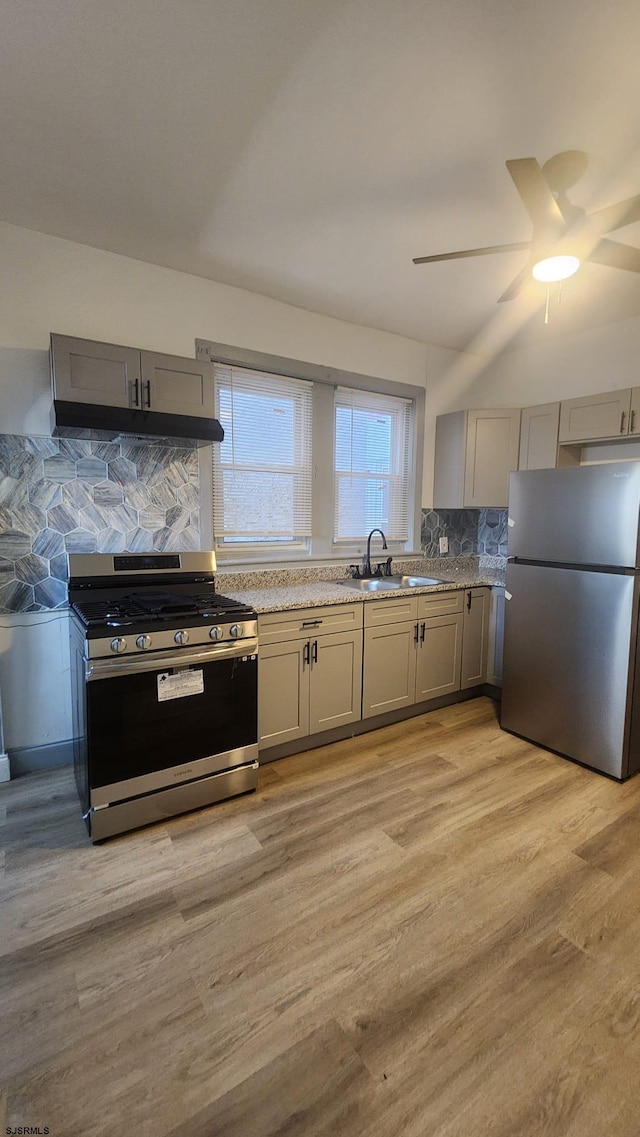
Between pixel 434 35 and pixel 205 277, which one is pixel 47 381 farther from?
pixel 434 35

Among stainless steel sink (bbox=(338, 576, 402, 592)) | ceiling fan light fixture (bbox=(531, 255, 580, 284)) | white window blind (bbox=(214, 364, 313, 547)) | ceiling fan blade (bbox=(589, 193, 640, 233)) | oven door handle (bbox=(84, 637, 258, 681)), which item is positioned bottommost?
oven door handle (bbox=(84, 637, 258, 681))

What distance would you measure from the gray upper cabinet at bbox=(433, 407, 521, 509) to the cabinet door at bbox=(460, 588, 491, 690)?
0.81 metres

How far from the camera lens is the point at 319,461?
11.5 feet

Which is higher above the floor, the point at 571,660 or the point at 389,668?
the point at 571,660

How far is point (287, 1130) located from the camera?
3.61 feet

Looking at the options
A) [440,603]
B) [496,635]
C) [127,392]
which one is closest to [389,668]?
[440,603]

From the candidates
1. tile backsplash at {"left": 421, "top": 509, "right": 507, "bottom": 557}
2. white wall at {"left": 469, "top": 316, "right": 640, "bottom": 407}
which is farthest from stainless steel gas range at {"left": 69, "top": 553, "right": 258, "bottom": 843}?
white wall at {"left": 469, "top": 316, "right": 640, "bottom": 407}

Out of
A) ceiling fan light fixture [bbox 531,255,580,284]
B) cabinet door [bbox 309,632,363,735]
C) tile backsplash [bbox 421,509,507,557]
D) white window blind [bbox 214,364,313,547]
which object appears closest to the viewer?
ceiling fan light fixture [bbox 531,255,580,284]

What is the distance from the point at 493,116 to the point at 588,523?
1.84 m

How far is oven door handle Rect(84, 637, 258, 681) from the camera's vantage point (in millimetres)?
1946

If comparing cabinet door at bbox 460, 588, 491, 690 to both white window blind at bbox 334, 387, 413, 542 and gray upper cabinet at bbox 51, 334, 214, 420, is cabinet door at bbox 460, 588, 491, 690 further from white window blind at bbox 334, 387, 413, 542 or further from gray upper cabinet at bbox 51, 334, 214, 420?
gray upper cabinet at bbox 51, 334, 214, 420

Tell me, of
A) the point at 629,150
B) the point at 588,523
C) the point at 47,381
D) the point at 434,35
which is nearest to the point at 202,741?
the point at 47,381

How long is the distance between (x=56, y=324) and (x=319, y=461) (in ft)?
5.82

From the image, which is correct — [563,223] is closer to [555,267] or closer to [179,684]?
[555,267]
